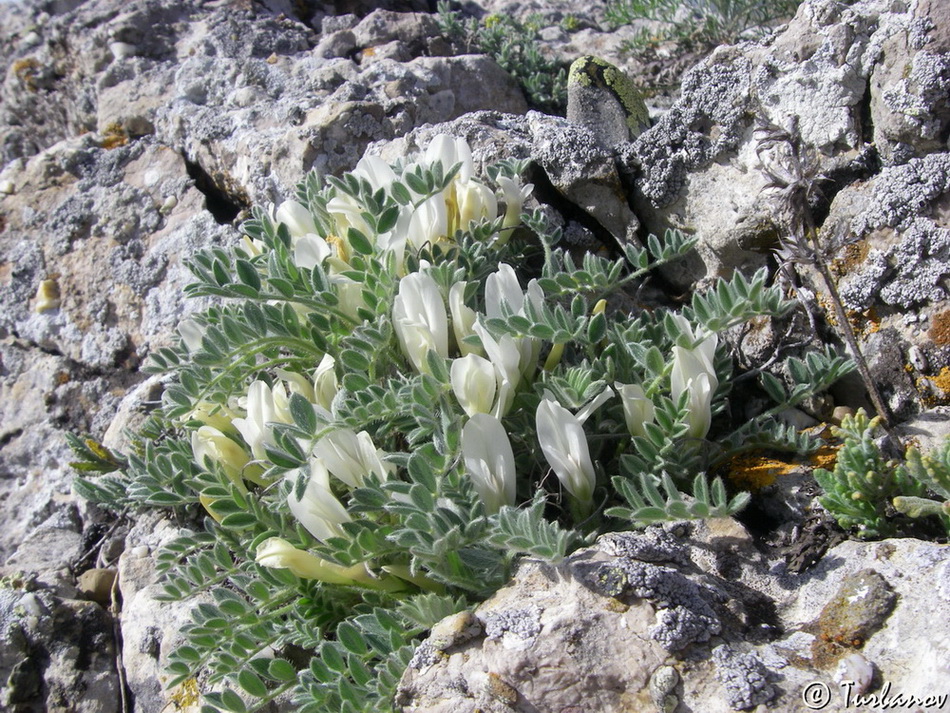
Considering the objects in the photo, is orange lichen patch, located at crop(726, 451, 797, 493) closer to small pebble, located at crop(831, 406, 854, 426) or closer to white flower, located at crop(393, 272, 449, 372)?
small pebble, located at crop(831, 406, 854, 426)

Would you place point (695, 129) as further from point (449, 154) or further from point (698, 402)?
point (698, 402)

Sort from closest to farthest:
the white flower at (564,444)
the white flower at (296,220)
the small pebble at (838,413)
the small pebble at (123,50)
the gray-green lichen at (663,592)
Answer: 1. the gray-green lichen at (663,592)
2. the white flower at (564,444)
3. the small pebble at (838,413)
4. the white flower at (296,220)
5. the small pebble at (123,50)

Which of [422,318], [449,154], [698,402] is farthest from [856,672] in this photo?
[449,154]

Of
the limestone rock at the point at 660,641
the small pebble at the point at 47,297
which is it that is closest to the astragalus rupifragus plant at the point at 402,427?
the limestone rock at the point at 660,641

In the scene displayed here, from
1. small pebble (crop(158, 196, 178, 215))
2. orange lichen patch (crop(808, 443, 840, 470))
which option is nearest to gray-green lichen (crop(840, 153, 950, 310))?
orange lichen patch (crop(808, 443, 840, 470))

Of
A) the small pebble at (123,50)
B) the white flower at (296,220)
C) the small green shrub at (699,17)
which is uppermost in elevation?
the small pebble at (123,50)

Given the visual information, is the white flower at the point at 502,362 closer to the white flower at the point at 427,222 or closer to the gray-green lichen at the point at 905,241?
the white flower at the point at 427,222

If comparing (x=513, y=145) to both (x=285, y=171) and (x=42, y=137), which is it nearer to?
(x=285, y=171)

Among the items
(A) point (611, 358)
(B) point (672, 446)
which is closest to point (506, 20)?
(A) point (611, 358)
